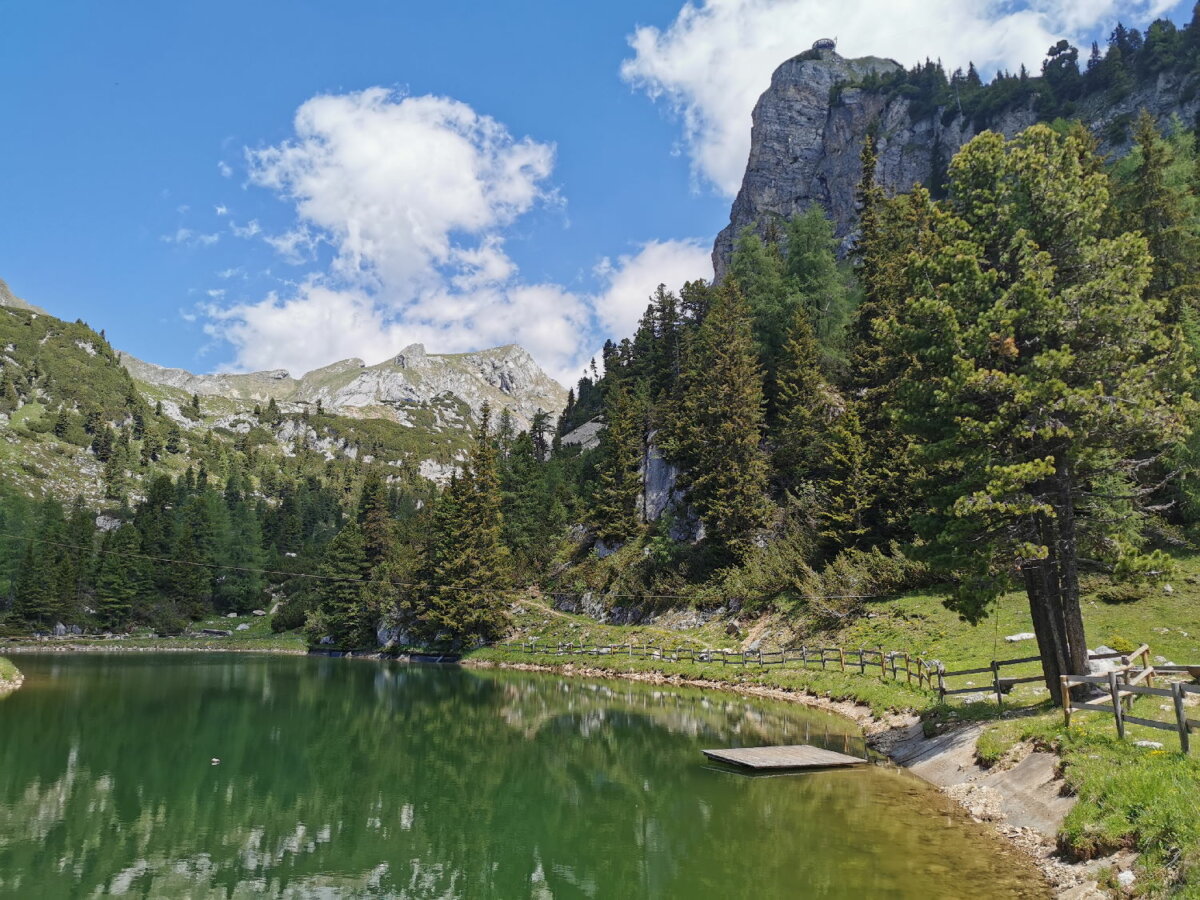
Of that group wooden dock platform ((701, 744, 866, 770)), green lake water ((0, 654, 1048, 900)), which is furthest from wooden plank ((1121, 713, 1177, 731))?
wooden dock platform ((701, 744, 866, 770))

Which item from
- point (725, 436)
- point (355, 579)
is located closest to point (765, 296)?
point (725, 436)

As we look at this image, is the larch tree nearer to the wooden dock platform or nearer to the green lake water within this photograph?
the wooden dock platform

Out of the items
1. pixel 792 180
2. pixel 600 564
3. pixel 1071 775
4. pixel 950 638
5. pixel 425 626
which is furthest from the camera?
pixel 792 180

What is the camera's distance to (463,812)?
17578 mm

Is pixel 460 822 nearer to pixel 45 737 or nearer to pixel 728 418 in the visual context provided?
pixel 45 737

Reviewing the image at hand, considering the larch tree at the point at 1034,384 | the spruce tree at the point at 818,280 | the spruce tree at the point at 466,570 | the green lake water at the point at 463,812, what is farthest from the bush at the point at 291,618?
the larch tree at the point at 1034,384

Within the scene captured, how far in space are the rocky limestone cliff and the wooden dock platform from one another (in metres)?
130

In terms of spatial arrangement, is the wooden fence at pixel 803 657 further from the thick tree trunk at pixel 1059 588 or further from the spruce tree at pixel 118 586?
the spruce tree at pixel 118 586

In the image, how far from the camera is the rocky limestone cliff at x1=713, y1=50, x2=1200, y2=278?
5876 inches

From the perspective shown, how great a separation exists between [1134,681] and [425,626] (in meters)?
65.8

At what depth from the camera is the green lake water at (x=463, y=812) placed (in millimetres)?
12508

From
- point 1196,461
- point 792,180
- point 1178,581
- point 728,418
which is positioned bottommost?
point 1178,581

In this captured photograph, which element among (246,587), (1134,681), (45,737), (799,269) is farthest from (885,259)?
(246,587)

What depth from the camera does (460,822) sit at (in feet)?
54.6
